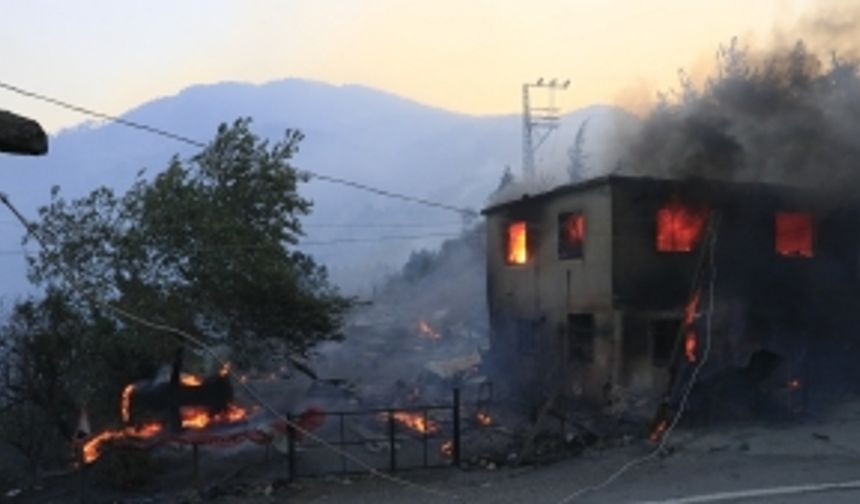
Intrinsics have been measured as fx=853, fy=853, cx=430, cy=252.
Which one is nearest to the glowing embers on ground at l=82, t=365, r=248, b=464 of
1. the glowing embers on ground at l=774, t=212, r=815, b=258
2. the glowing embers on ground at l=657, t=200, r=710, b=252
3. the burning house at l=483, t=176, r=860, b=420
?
the burning house at l=483, t=176, r=860, b=420

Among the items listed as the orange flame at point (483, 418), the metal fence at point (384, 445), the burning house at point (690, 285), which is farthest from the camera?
the orange flame at point (483, 418)

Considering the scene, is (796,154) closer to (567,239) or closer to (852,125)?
(852,125)

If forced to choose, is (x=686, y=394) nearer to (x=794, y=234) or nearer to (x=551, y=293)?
(x=551, y=293)

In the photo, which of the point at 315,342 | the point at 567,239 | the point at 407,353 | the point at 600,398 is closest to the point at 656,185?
the point at 567,239

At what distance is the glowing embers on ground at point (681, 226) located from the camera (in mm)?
20547

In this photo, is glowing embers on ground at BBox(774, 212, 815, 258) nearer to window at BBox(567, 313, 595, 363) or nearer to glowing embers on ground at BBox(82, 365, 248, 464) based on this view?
window at BBox(567, 313, 595, 363)

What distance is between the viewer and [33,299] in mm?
20469

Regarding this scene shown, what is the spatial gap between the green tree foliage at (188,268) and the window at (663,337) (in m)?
7.29

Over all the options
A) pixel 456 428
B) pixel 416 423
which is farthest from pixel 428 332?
pixel 456 428

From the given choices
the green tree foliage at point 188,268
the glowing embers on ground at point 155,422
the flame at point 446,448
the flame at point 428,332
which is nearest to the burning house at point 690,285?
the flame at point 446,448

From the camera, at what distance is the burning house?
1986 cm

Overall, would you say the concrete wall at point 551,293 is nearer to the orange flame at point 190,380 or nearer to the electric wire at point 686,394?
the electric wire at point 686,394

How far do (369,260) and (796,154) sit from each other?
14093cm

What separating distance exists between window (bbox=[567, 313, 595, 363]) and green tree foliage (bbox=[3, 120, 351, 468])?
6.05 meters
